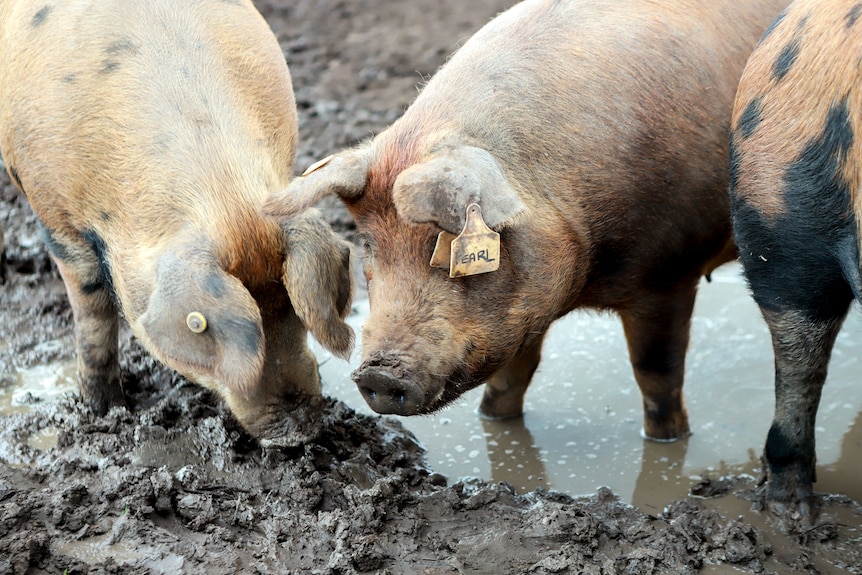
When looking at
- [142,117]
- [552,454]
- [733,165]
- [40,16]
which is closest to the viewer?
[733,165]

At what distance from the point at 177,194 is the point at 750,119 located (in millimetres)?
2255

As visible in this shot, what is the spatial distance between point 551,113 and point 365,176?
819 mm

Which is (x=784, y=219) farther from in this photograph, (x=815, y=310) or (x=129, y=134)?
(x=129, y=134)

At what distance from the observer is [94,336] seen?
4965mm

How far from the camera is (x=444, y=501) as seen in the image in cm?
443

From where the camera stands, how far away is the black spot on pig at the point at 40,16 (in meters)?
4.92

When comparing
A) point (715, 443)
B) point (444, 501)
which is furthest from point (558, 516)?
point (715, 443)

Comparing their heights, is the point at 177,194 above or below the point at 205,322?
above

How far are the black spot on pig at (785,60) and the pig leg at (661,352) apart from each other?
1150 millimetres

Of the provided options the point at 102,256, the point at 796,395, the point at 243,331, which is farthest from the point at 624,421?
the point at 102,256

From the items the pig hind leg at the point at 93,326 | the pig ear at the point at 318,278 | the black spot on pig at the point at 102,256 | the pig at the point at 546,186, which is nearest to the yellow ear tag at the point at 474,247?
the pig at the point at 546,186

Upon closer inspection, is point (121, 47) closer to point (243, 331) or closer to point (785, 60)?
point (243, 331)

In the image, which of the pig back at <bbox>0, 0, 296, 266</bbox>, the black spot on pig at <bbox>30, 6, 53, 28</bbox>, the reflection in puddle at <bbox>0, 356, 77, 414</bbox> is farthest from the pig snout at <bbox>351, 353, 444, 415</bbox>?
the black spot on pig at <bbox>30, 6, 53, 28</bbox>

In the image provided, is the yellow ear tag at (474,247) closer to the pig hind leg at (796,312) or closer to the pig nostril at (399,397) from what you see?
the pig nostril at (399,397)
